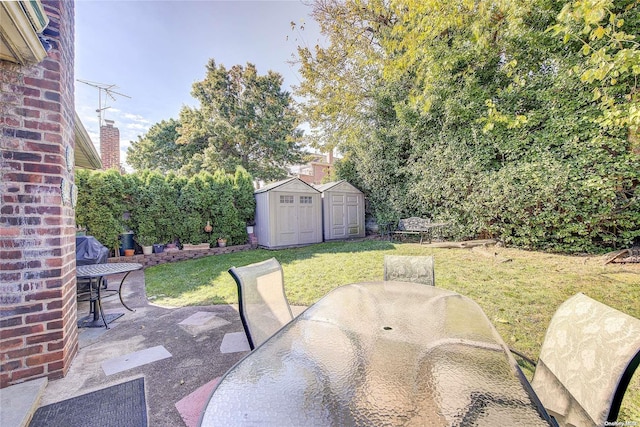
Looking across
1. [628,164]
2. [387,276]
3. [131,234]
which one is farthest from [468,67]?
[131,234]

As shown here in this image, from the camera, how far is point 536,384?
4.47 ft

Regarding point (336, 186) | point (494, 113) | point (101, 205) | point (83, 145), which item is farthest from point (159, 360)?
point (336, 186)

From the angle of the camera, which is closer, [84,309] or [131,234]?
[84,309]

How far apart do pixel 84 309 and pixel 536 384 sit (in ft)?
15.8

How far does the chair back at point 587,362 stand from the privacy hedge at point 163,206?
782cm

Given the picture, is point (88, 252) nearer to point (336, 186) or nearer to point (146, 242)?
point (146, 242)

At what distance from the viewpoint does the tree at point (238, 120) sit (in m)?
14.4

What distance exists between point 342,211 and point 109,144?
12.0 meters

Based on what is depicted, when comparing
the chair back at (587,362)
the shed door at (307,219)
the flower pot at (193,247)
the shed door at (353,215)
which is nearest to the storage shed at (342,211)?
the shed door at (353,215)

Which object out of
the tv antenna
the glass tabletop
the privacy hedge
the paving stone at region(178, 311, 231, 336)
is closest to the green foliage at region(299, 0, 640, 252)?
the paving stone at region(178, 311, 231, 336)

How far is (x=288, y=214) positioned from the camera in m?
8.84

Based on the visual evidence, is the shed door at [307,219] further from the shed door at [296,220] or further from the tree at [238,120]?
A: the tree at [238,120]

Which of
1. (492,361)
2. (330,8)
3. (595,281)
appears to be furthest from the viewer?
(330,8)

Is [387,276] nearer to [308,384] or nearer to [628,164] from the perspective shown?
[308,384]
